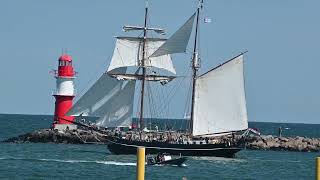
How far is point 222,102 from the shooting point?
62000mm

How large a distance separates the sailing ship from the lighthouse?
360 inches

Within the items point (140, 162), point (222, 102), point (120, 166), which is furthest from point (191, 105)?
point (140, 162)

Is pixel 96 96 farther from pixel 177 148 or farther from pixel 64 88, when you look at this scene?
pixel 64 88

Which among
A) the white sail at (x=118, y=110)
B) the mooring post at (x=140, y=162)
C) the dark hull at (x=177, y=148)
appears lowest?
the mooring post at (x=140, y=162)

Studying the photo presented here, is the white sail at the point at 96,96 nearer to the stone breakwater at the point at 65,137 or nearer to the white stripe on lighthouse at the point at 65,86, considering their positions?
the white stripe on lighthouse at the point at 65,86

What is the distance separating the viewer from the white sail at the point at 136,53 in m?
68.1

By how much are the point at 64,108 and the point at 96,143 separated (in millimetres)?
4608

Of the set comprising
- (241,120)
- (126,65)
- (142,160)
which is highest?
(126,65)

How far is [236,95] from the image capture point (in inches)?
2424

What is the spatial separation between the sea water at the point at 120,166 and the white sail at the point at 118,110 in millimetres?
2255

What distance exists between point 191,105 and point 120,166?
13.2 m

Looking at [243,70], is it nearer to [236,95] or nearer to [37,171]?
[236,95]

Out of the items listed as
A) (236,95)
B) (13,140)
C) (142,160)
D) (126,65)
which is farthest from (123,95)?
(142,160)

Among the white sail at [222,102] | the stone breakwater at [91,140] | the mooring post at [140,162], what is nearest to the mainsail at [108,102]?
the white sail at [222,102]
